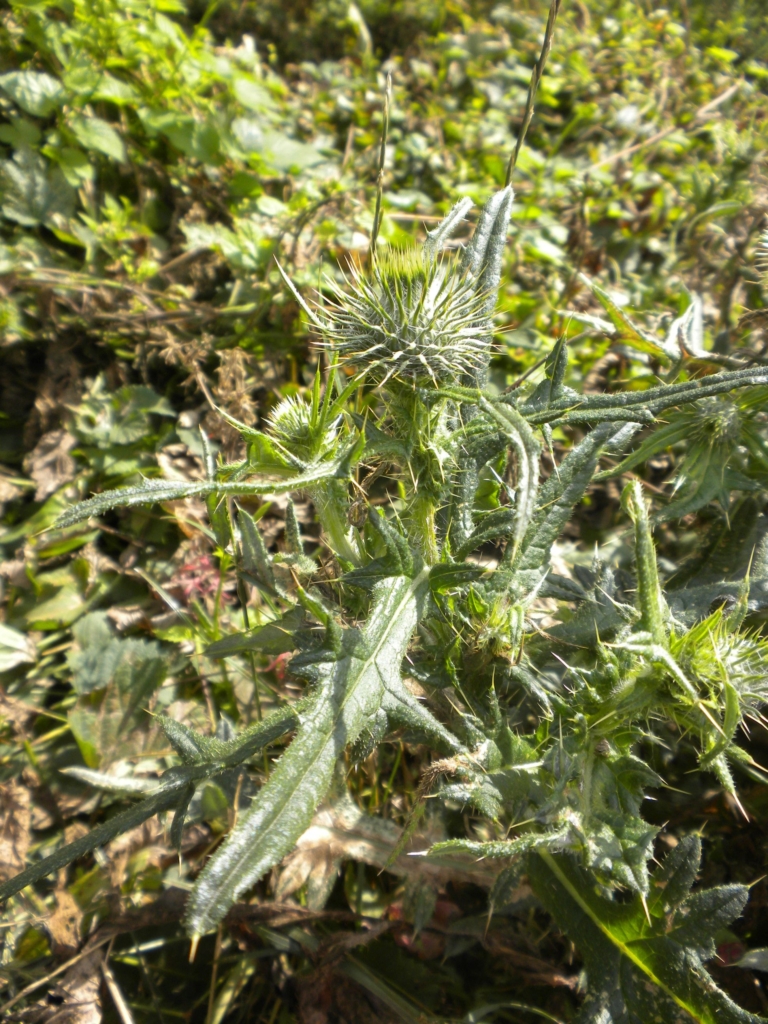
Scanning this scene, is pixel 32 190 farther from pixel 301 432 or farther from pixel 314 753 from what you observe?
pixel 314 753

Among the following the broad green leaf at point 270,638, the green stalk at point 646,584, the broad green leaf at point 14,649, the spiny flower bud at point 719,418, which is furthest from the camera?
the broad green leaf at point 14,649

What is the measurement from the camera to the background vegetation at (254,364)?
6.53 feet

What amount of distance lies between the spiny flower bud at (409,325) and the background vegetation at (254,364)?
0.52 ft

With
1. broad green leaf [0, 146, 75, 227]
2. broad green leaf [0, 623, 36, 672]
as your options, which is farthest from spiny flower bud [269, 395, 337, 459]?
broad green leaf [0, 146, 75, 227]

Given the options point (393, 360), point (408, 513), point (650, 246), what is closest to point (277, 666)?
point (408, 513)

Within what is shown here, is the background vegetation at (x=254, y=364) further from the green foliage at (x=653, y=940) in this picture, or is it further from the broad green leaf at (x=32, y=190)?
the green foliage at (x=653, y=940)

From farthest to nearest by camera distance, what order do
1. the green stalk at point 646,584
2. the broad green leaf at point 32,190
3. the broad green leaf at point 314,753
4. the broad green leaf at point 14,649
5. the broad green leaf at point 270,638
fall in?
the broad green leaf at point 32,190, the broad green leaf at point 14,649, the broad green leaf at point 270,638, the green stalk at point 646,584, the broad green leaf at point 314,753

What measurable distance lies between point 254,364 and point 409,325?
69.8 inches

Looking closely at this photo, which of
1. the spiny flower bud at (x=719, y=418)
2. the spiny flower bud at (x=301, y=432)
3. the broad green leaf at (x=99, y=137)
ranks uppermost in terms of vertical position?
the broad green leaf at (x=99, y=137)

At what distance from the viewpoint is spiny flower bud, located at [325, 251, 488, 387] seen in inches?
55.4

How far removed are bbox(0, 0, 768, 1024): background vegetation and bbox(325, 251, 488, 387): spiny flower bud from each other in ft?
0.52

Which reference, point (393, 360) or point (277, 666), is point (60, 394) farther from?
point (393, 360)

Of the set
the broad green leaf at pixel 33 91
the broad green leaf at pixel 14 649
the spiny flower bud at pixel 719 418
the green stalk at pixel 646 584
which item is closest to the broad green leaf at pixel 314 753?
the green stalk at pixel 646 584

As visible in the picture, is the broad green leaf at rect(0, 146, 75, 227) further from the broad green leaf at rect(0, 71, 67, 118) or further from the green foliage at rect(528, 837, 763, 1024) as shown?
the green foliage at rect(528, 837, 763, 1024)
